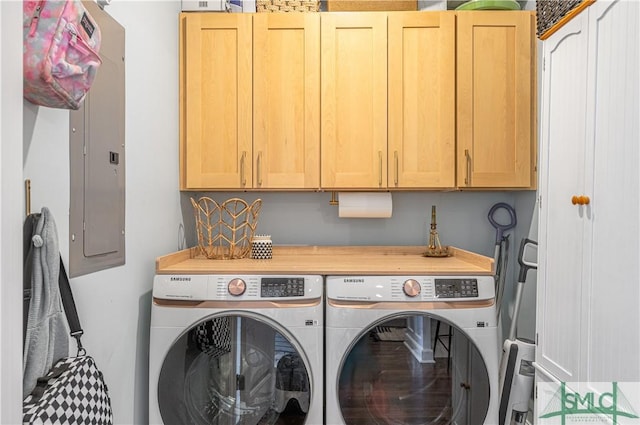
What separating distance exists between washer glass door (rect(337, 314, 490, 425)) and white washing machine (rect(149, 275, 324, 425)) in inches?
6.5

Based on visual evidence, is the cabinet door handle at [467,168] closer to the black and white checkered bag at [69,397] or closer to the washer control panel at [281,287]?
the washer control panel at [281,287]

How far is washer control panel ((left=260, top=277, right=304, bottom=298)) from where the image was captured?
1700 mm

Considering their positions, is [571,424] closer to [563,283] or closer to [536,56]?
[563,283]

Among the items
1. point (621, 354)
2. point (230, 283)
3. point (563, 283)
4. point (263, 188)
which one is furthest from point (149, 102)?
point (621, 354)

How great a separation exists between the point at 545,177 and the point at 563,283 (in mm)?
409

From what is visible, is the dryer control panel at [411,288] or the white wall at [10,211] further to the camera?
the dryer control panel at [411,288]

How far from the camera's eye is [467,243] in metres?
2.42

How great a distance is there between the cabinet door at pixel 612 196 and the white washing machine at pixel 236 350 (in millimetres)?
970

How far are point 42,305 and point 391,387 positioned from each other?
1.30 m

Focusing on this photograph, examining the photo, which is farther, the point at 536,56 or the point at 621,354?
the point at 536,56

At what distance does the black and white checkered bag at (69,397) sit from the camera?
3.06 ft

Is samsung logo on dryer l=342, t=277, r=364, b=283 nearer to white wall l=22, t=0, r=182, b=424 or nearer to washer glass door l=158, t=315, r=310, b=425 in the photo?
washer glass door l=158, t=315, r=310, b=425

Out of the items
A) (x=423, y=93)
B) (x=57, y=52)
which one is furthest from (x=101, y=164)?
(x=423, y=93)

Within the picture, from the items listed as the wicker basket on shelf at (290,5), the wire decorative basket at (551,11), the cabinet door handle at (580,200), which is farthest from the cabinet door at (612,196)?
the wicker basket on shelf at (290,5)
